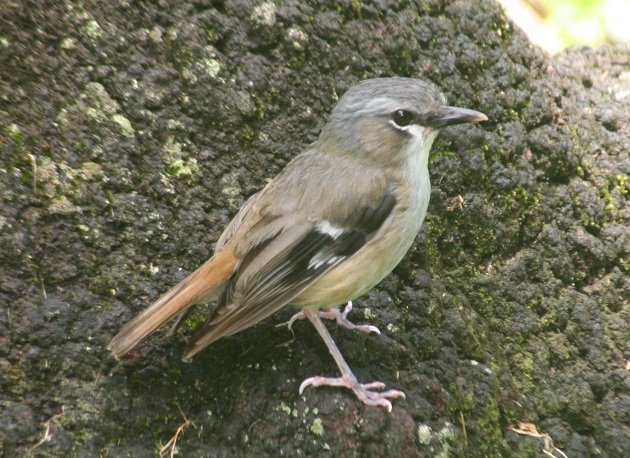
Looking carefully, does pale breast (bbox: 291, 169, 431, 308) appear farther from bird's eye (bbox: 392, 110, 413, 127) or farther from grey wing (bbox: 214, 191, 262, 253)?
grey wing (bbox: 214, 191, 262, 253)

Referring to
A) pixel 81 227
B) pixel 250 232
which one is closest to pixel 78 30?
pixel 81 227

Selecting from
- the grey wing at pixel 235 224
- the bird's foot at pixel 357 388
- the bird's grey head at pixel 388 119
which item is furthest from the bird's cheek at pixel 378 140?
the bird's foot at pixel 357 388

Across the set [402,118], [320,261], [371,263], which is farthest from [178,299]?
[402,118]

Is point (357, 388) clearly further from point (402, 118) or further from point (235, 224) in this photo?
point (402, 118)

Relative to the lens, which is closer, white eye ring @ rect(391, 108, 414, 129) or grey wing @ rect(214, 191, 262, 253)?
grey wing @ rect(214, 191, 262, 253)

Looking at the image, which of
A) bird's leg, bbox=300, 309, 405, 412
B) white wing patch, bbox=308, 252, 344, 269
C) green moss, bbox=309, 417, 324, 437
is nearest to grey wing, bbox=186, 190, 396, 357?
white wing patch, bbox=308, 252, 344, 269

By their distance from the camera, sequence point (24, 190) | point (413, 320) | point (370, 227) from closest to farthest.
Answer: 1. point (24, 190)
2. point (370, 227)
3. point (413, 320)

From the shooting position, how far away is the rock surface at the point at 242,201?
3.17 meters

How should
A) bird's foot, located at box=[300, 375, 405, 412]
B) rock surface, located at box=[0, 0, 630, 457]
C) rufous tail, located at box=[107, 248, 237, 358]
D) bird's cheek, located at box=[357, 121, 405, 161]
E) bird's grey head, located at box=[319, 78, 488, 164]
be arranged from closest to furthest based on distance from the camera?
rufous tail, located at box=[107, 248, 237, 358] → rock surface, located at box=[0, 0, 630, 457] → bird's foot, located at box=[300, 375, 405, 412] → bird's grey head, located at box=[319, 78, 488, 164] → bird's cheek, located at box=[357, 121, 405, 161]

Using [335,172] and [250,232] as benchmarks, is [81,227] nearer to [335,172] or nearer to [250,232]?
[250,232]

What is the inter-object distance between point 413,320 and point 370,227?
0.65 metres

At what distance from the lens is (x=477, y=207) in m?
4.05

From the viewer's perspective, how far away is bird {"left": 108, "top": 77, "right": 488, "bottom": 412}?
322 centimetres

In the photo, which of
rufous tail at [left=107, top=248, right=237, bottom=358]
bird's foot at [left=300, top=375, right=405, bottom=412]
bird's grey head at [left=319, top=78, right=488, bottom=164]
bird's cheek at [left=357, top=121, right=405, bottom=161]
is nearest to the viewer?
rufous tail at [left=107, top=248, right=237, bottom=358]
